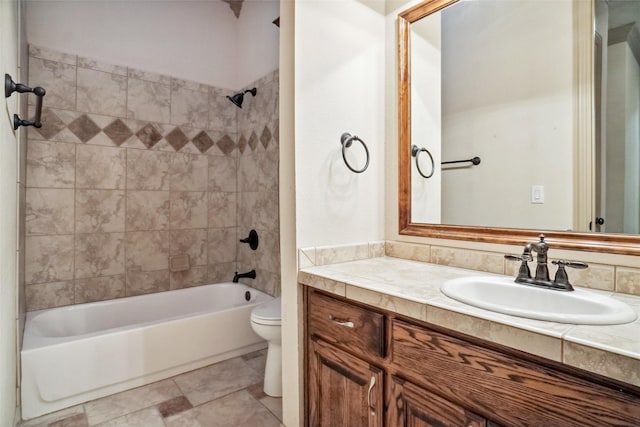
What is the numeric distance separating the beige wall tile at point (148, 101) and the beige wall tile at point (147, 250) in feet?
3.09

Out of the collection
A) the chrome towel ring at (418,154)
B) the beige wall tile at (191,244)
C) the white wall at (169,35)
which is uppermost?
the white wall at (169,35)

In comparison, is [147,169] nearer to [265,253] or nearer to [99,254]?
[99,254]

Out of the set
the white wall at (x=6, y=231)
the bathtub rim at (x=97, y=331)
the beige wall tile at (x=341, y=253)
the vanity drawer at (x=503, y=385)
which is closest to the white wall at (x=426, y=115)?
the beige wall tile at (x=341, y=253)

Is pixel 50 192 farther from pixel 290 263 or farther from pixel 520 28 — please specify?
pixel 520 28

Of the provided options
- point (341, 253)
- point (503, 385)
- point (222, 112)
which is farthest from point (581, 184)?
point (222, 112)

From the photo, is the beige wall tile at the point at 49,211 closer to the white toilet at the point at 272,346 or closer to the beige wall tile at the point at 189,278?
the beige wall tile at the point at 189,278

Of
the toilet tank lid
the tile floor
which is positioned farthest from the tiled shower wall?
the tile floor

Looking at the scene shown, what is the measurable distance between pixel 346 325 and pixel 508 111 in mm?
1092

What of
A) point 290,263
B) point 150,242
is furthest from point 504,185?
point 150,242

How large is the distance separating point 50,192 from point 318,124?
2051 millimetres

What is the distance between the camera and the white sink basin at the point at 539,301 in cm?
75

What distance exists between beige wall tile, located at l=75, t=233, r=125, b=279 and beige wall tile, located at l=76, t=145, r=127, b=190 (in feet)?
1.25

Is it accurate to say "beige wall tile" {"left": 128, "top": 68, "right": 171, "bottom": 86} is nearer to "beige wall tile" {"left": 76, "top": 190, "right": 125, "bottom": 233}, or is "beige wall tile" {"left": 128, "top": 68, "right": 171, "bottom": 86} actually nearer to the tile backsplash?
"beige wall tile" {"left": 76, "top": 190, "right": 125, "bottom": 233}

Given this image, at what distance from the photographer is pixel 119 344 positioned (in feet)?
6.31
